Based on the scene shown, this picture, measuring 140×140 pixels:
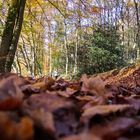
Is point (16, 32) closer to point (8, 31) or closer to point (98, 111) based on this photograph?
point (8, 31)

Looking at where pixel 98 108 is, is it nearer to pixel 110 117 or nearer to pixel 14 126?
pixel 110 117

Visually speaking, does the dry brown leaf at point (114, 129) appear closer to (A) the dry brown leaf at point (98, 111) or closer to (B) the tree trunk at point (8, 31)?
(A) the dry brown leaf at point (98, 111)

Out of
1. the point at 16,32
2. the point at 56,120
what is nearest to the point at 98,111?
the point at 56,120

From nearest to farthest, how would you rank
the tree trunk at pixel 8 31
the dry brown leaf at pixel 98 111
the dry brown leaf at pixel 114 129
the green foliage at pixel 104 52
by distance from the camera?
1. the dry brown leaf at pixel 114 129
2. the dry brown leaf at pixel 98 111
3. the tree trunk at pixel 8 31
4. the green foliage at pixel 104 52

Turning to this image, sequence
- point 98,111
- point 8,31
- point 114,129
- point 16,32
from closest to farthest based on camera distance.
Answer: point 114,129 < point 98,111 < point 8,31 < point 16,32

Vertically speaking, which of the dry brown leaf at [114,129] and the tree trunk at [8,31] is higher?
Answer: the tree trunk at [8,31]

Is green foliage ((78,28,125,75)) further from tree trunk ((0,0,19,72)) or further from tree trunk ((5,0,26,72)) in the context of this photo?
tree trunk ((0,0,19,72))

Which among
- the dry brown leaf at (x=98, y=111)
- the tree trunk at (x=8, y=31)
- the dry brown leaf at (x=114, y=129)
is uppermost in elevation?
the tree trunk at (x=8, y=31)

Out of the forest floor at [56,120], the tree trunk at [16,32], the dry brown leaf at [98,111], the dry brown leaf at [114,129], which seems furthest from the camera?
the tree trunk at [16,32]

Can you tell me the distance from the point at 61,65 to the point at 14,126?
125 ft

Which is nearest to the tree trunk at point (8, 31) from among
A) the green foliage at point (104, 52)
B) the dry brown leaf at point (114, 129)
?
the dry brown leaf at point (114, 129)

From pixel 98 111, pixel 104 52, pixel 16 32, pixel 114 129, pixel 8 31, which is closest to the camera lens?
pixel 114 129

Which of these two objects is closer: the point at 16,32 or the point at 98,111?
the point at 98,111

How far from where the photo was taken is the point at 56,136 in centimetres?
77
